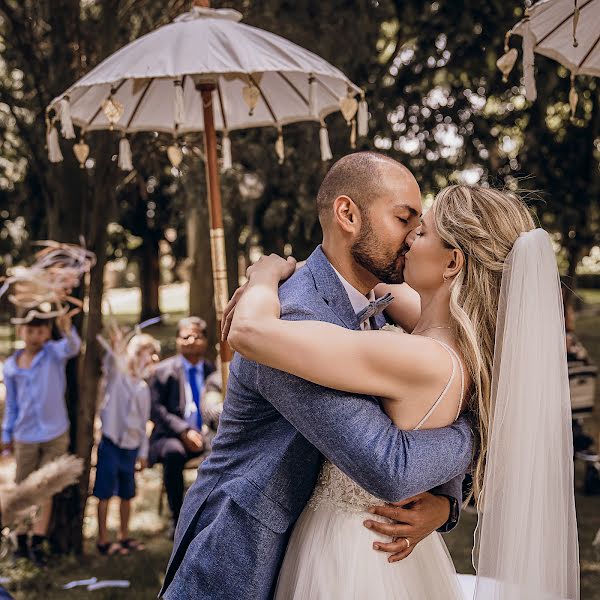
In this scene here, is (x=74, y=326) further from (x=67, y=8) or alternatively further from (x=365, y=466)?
(x=365, y=466)

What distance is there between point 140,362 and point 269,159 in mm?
3216

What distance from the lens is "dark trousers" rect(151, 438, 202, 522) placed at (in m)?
6.98

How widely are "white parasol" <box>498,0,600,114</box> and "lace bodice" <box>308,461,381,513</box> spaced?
7.42ft

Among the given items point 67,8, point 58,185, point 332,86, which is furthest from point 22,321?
point 332,86

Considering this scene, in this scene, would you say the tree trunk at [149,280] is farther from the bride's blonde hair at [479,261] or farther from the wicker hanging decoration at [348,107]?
the bride's blonde hair at [479,261]

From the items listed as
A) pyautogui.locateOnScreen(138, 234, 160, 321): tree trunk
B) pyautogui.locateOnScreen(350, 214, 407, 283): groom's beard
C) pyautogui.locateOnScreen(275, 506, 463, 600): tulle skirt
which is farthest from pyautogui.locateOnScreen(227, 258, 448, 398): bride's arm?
pyautogui.locateOnScreen(138, 234, 160, 321): tree trunk

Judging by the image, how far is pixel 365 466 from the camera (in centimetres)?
213

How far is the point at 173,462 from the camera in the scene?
275 inches

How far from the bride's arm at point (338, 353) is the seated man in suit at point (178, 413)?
15.7 feet

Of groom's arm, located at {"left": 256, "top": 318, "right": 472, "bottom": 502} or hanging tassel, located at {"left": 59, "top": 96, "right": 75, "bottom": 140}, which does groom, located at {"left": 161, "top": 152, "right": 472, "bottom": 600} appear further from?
hanging tassel, located at {"left": 59, "top": 96, "right": 75, "bottom": 140}

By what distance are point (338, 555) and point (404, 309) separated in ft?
3.11

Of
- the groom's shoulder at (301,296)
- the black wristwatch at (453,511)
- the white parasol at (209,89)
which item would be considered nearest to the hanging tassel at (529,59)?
the white parasol at (209,89)

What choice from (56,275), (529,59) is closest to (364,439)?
(529,59)

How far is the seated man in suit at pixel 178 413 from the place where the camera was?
703 cm
